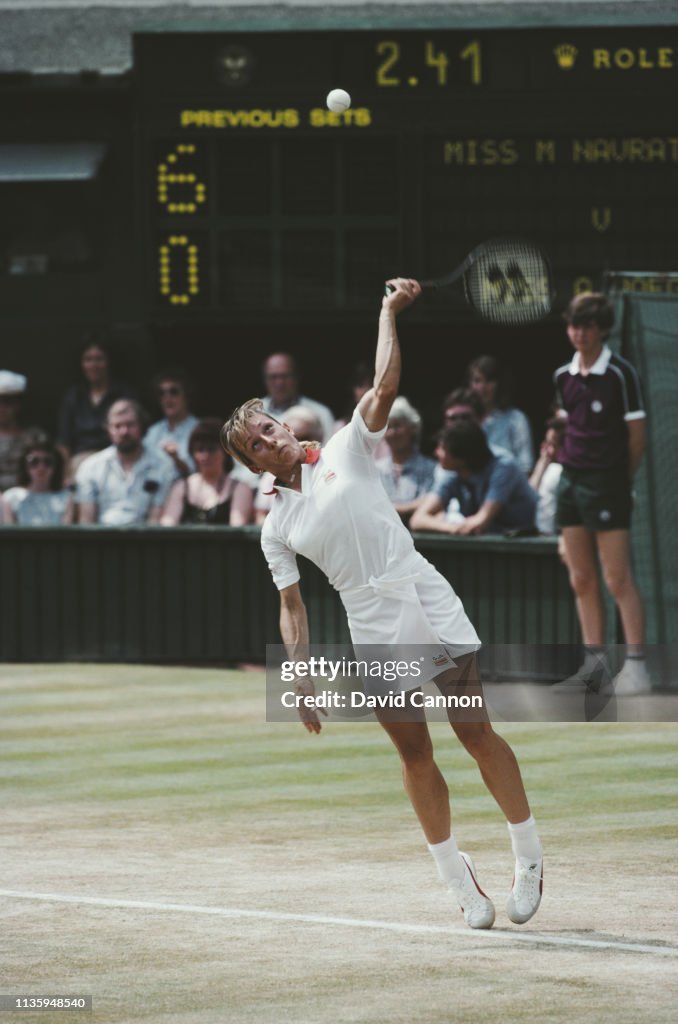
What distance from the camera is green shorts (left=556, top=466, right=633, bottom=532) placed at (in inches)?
453

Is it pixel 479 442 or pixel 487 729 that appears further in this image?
pixel 479 442

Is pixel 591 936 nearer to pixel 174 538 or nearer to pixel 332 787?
pixel 332 787

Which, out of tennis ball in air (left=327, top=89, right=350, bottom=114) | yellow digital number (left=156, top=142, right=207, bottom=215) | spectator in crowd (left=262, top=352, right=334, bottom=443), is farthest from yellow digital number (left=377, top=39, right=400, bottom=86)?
tennis ball in air (left=327, top=89, right=350, bottom=114)

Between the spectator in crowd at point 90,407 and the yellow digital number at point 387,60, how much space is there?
3104 mm

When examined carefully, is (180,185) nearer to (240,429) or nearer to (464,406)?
(464,406)

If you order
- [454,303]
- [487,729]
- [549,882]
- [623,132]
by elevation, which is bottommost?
[549,882]

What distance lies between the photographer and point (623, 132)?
14.8m

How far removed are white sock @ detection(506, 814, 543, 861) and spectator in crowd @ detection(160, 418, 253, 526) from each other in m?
7.38

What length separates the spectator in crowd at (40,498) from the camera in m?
14.6

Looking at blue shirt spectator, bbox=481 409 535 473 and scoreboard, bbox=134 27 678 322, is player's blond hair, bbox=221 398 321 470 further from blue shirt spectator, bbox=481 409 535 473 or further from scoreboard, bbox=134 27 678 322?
scoreboard, bbox=134 27 678 322

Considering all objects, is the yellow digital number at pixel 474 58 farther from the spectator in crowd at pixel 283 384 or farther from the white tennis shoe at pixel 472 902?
the white tennis shoe at pixel 472 902

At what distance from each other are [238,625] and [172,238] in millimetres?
3149

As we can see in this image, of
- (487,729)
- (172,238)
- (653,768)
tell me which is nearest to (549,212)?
(172,238)

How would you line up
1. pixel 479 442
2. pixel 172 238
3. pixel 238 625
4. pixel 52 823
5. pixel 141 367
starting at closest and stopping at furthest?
pixel 52 823, pixel 479 442, pixel 238 625, pixel 172 238, pixel 141 367
